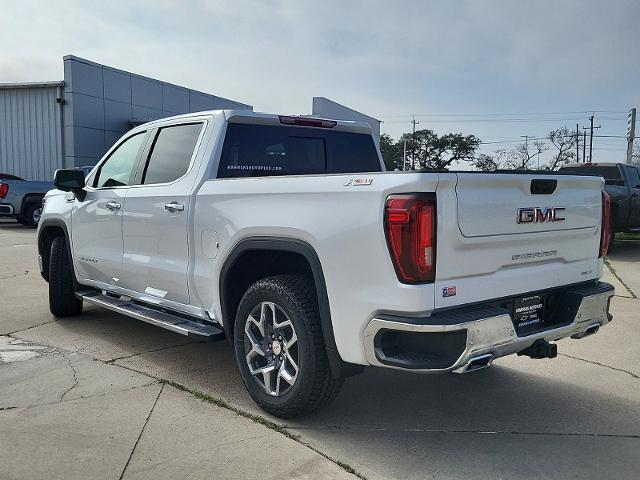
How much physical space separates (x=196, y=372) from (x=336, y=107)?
2673 cm

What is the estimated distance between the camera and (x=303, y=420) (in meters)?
3.69

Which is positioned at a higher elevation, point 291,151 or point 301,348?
point 291,151

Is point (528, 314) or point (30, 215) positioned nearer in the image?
point (528, 314)

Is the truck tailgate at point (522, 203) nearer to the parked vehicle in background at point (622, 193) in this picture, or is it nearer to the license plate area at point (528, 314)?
the license plate area at point (528, 314)

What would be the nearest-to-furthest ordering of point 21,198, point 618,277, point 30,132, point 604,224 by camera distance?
1. point 604,224
2. point 618,277
3. point 21,198
4. point 30,132

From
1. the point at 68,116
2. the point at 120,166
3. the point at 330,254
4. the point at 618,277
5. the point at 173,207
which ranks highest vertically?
the point at 68,116

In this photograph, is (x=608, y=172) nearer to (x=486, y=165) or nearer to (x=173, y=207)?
(x=486, y=165)

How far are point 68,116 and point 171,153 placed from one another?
1864 centimetres

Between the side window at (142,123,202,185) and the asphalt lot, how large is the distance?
1528 mm

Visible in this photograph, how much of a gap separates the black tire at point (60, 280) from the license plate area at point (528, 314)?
4.56m

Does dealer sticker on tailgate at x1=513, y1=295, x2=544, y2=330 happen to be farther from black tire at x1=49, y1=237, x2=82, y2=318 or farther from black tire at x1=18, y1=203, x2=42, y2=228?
black tire at x1=18, y1=203, x2=42, y2=228

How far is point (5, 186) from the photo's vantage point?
15.7 meters

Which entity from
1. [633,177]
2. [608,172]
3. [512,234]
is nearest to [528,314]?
[512,234]

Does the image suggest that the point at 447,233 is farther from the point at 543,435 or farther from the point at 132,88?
the point at 132,88
